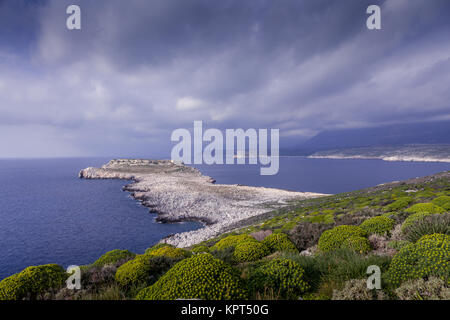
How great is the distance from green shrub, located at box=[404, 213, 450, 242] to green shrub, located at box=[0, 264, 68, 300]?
39.0 ft

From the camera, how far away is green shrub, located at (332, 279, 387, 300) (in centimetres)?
407

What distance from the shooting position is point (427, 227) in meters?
7.21

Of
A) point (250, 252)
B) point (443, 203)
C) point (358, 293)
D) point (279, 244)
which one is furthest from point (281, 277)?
point (443, 203)

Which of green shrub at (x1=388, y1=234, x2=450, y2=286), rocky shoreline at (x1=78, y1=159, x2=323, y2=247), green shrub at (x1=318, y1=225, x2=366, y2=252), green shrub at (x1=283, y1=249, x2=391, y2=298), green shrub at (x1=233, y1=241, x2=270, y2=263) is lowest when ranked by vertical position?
rocky shoreline at (x1=78, y1=159, x2=323, y2=247)

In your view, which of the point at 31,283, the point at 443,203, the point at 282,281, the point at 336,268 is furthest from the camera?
the point at 443,203

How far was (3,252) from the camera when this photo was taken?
28.2 meters

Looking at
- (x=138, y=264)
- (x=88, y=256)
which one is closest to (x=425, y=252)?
(x=138, y=264)

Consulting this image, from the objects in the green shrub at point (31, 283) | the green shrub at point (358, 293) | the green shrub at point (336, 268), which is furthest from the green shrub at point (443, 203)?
the green shrub at point (31, 283)

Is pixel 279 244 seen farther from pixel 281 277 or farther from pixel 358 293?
pixel 358 293

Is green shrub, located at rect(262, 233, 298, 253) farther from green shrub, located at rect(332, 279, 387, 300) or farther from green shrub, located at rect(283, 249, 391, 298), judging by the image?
green shrub, located at rect(332, 279, 387, 300)

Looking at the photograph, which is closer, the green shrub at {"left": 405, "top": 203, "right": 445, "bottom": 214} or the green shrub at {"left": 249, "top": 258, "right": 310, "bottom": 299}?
the green shrub at {"left": 249, "top": 258, "right": 310, "bottom": 299}

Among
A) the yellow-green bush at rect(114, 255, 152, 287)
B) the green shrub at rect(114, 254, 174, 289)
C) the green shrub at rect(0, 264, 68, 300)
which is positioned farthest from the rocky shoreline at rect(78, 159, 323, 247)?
the green shrub at rect(0, 264, 68, 300)

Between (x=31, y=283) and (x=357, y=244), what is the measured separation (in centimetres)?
1072
